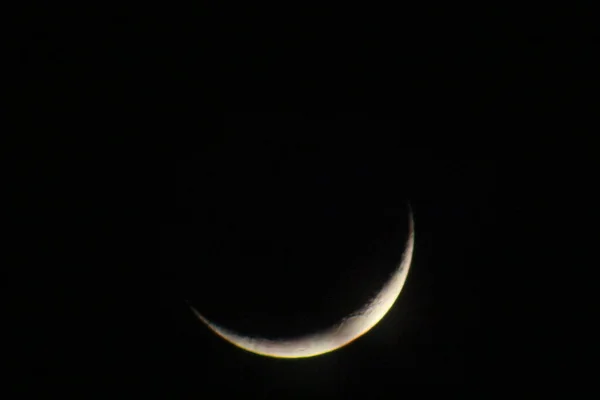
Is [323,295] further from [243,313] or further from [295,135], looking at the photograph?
[295,135]

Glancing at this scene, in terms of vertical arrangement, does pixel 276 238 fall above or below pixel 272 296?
above

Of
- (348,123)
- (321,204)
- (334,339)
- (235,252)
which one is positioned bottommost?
(334,339)

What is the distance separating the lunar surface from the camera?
2037 millimetres

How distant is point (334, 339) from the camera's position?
2.09 metres

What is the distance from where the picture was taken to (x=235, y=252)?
1848 mm

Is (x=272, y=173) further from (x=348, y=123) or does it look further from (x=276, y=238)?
(x=348, y=123)

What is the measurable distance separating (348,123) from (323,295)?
81 centimetres

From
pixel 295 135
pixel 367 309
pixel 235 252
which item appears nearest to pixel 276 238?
pixel 235 252

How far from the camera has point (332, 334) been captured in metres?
2.04

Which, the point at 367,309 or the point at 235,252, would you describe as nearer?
the point at 235,252

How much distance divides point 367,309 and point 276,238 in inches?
23.9

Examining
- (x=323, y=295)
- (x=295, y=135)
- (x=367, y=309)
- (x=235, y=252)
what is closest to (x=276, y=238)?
(x=235, y=252)

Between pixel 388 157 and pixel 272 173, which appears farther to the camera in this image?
pixel 388 157

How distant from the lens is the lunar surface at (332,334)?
2.04 metres
